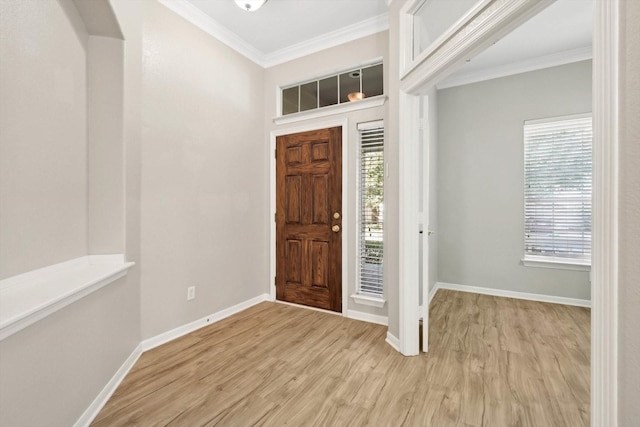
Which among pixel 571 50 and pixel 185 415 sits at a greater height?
pixel 571 50

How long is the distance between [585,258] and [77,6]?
5298mm

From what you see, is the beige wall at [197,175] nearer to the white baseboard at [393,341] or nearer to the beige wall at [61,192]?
the beige wall at [61,192]

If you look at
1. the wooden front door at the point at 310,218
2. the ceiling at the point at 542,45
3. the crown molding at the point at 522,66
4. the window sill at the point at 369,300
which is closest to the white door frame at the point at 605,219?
the window sill at the point at 369,300

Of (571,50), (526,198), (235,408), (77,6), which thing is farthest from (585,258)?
(77,6)

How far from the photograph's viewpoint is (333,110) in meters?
3.31

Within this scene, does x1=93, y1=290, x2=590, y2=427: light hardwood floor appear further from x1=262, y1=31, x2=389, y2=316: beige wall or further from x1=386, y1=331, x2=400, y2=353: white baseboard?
x1=262, y1=31, x2=389, y2=316: beige wall

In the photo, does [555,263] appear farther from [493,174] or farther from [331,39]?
[331,39]

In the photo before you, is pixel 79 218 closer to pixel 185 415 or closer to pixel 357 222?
pixel 185 415

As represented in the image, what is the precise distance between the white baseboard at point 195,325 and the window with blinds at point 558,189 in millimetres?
3623

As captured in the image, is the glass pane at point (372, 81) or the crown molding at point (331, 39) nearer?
the crown molding at point (331, 39)

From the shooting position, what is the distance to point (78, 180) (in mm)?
1876

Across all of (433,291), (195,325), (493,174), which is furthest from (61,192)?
(493,174)

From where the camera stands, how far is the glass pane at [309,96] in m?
3.55

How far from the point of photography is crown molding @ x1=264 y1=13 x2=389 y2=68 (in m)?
3.04
